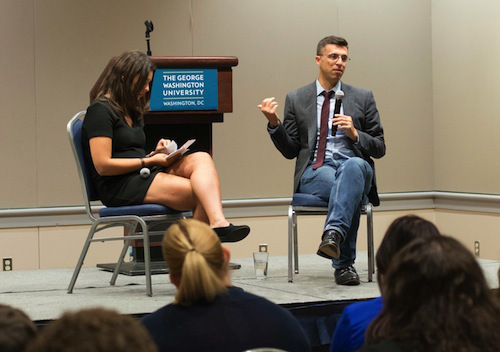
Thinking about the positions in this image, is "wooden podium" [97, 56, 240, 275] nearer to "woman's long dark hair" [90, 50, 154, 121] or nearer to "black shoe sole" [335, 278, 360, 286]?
"woman's long dark hair" [90, 50, 154, 121]

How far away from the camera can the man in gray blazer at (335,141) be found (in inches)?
165

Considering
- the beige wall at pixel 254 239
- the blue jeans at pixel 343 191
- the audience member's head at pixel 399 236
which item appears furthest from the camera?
the beige wall at pixel 254 239

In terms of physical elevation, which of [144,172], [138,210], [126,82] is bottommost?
[138,210]

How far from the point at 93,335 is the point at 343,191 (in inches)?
120

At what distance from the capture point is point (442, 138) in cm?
709

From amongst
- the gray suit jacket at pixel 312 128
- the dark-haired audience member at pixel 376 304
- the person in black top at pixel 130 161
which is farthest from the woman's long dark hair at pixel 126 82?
the dark-haired audience member at pixel 376 304

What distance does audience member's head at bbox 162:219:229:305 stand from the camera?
1.92 m

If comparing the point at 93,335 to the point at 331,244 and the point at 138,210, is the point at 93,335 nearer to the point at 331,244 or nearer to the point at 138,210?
the point at 138,210

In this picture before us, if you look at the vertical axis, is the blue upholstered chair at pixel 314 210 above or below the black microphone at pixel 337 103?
below

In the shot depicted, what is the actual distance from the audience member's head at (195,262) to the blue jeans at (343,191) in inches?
82.3

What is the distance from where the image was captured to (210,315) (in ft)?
6.28

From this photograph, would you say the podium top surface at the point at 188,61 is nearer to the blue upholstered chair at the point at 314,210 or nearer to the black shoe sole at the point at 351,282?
the blue upholstered chair at the point at 314,210

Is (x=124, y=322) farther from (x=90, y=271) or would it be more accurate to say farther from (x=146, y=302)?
(x=90, y=271)

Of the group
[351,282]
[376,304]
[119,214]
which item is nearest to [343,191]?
[351,282]
